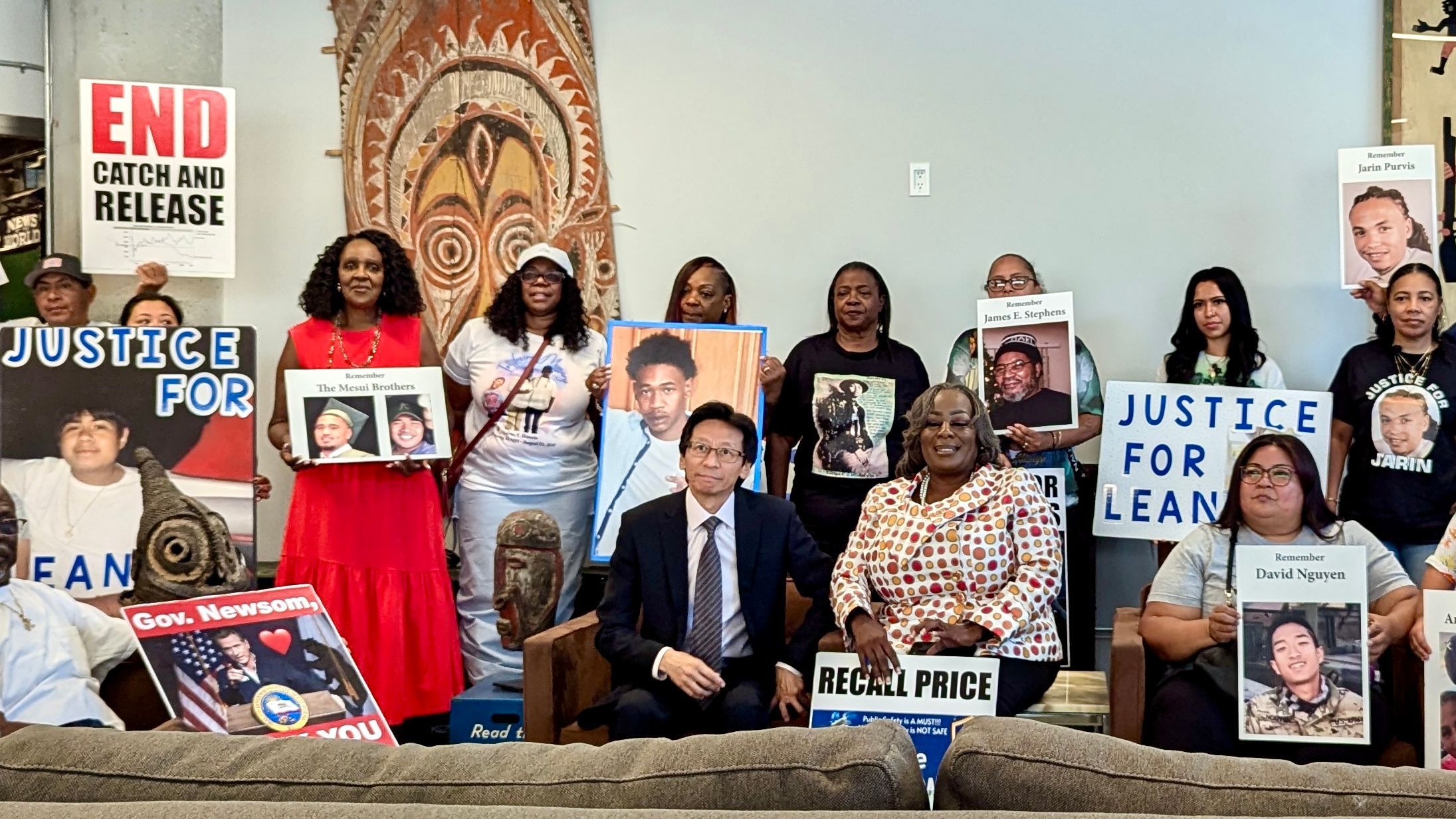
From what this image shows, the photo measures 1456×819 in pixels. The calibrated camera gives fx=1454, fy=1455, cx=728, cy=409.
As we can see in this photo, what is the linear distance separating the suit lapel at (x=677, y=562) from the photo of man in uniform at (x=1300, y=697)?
1302 millimetres

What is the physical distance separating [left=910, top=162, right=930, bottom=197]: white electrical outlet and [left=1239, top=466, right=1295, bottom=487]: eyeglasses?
7.14ft

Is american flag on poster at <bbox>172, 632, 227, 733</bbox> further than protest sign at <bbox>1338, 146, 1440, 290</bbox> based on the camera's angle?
No

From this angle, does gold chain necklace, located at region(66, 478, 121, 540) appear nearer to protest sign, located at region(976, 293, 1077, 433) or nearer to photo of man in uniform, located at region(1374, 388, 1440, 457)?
protest sign, located at region(976, 293, 1077, 433)

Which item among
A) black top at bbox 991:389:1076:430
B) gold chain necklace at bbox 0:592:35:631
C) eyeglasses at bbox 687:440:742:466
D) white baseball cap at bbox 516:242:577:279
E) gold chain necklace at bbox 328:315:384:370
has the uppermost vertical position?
white baseball cap at bbox 516:242:577:279

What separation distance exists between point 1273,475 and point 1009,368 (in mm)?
1208

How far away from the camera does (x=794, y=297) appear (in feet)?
18.0

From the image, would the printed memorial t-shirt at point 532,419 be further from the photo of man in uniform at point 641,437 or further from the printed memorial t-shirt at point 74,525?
the printed memorial t-shirt at point 74,525

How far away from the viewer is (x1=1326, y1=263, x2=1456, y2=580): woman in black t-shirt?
163 inches

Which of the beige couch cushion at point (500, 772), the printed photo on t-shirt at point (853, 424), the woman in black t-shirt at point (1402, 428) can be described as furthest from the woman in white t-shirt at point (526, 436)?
the beige couch cushion at point (500, 772)

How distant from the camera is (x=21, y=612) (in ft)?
9.86

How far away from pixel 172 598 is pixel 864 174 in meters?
3.05

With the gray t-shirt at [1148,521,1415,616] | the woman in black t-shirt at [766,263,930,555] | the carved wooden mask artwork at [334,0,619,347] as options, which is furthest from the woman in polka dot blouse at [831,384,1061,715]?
the carved wooden mask artwork at [334,0,619,347]

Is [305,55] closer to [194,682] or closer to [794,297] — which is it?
[794,297]

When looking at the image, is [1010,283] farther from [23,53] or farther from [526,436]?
[23,53]
